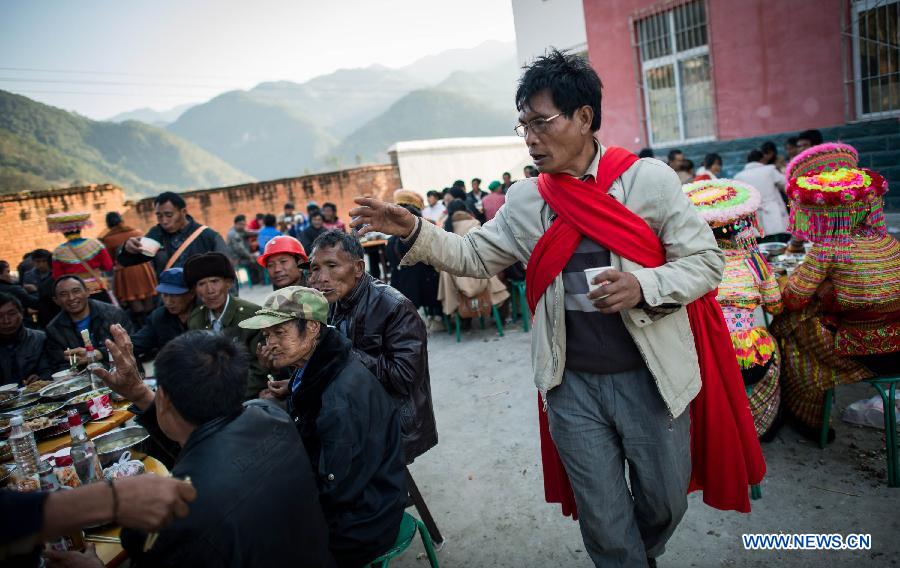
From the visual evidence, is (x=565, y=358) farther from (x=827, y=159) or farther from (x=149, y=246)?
(x=149, y=246)

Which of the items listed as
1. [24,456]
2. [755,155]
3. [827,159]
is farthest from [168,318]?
[755,155]

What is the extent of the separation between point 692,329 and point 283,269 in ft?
10.2

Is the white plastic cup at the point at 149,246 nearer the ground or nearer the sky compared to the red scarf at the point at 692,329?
nearer the sky

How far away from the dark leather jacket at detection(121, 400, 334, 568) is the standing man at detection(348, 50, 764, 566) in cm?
79

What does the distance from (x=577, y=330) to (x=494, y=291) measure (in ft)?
14.5

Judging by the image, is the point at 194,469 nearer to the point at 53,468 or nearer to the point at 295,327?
the point at 295,327

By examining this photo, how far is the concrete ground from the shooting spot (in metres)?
2.46

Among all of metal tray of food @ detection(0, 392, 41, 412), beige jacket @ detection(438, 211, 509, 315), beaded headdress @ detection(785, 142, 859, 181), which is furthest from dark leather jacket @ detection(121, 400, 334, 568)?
beige jacket @ detection(438, 211, 509, 315)

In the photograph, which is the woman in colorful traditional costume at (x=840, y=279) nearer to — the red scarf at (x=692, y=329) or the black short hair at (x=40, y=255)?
the red scarf at (x=692, y=329)

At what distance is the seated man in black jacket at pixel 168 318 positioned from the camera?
3.84 metres

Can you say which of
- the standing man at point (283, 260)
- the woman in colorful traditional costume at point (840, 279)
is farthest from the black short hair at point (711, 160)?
the standing man at point (283, 260)

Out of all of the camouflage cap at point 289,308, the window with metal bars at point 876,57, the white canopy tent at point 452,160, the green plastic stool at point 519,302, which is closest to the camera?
the camouflage cap at point 289,308

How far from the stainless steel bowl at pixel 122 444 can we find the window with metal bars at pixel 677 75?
1074 centimetres

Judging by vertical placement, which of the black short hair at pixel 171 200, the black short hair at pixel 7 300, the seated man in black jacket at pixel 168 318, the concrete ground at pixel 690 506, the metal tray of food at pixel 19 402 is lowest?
the concrete ground at pixel 690 506
